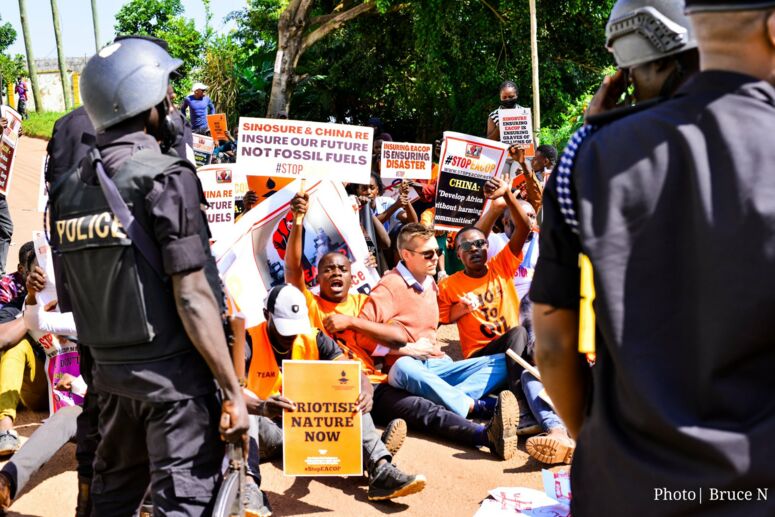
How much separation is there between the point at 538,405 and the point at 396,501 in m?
1.31

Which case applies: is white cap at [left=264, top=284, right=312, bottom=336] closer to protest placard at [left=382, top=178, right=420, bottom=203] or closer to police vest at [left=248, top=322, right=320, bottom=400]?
police vest at [left=248, top=322, right=320, bottom=400]

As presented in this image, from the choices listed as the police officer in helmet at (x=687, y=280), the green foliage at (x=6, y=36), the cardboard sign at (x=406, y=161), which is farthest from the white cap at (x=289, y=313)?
the green foliage at (x=6, y=36)

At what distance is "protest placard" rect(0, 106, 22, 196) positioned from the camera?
764 centimetres

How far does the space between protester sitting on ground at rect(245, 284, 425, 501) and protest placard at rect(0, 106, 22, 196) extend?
133 inches

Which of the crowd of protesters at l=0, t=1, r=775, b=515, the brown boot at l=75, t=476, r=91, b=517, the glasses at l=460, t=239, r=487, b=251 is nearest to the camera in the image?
the crowd of protesters at l=0, t=1, r=775, b=515

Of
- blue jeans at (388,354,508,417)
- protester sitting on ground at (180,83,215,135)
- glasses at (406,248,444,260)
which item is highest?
protester sitting on ground at (180,83,215,135)

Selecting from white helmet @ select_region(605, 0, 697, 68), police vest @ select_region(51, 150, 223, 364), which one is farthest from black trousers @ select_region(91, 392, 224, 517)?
white helmet @ select_region(605, 0, 697, 68)

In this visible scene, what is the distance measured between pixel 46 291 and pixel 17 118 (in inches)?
113

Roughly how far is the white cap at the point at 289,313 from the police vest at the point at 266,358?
14 cm

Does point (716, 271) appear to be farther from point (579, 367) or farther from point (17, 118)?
point (17, 118)

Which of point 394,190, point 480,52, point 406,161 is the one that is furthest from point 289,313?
point 480,52

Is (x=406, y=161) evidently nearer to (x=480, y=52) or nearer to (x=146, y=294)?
(x=146, y=294)

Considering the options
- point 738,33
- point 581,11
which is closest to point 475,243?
point 738,33

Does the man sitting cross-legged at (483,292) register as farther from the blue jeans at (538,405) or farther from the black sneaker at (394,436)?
the black sneaker at (394,436)
